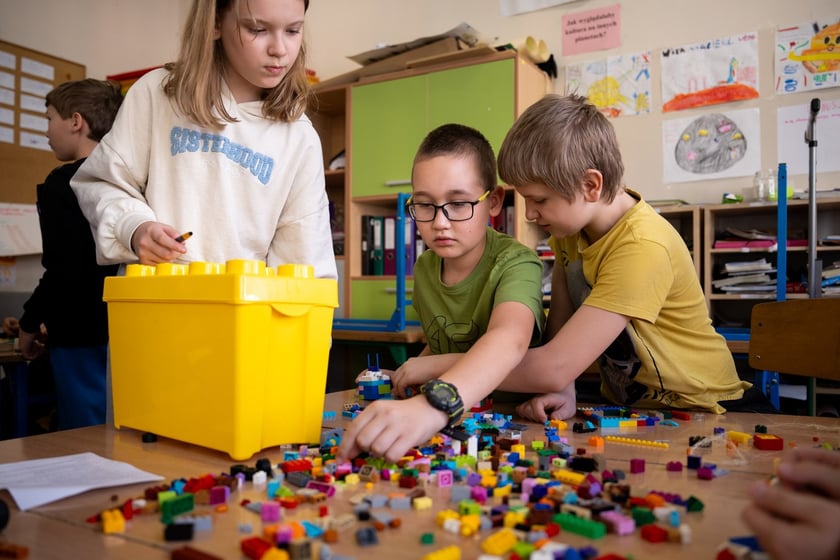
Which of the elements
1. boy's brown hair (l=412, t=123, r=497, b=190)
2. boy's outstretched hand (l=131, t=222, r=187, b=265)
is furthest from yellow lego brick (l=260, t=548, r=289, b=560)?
boy's brown hair (l=412, t=123, r=497, b=190)

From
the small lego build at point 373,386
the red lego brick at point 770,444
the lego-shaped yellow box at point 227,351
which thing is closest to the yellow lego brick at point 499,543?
the lego-shaped yellow box at point 227,351

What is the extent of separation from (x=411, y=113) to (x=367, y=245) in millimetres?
790

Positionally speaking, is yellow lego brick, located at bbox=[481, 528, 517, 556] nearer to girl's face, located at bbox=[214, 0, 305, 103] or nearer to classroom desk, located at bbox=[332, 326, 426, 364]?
girl's face, located at bbox=[214, 0, 305, 103]

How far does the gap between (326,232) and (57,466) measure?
2.46 ft

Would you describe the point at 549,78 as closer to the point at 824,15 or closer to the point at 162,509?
the point at 824,15

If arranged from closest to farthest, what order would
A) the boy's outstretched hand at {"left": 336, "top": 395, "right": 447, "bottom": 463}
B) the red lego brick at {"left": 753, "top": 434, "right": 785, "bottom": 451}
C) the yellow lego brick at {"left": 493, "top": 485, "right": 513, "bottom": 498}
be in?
the yellow lego brick at {"left": 493, "top": 485, "right": 513, "bottom": 498}
the boy's outstretched hand at {"left": 336, "top": 395, "right": 447, "bottom": 463}
the red lego brick at {"left": 753, "top": 434, "right": 785, "bottom": 451}

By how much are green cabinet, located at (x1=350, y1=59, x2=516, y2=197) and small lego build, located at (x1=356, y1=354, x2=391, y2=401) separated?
2070 mm

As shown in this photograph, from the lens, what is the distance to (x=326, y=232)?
1381 mm

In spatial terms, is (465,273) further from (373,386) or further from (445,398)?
(445,398)

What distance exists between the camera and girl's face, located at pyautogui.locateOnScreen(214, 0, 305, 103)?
1138 millimetres

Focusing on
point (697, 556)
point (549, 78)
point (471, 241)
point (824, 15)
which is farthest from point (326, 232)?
point (824, 15)

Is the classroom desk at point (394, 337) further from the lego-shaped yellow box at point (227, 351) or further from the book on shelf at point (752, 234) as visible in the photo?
the lego-shaped yellow box at point (227, 351)

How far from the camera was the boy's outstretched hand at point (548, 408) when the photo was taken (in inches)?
43.8

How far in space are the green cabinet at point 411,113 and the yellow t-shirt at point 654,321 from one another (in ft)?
6.42
